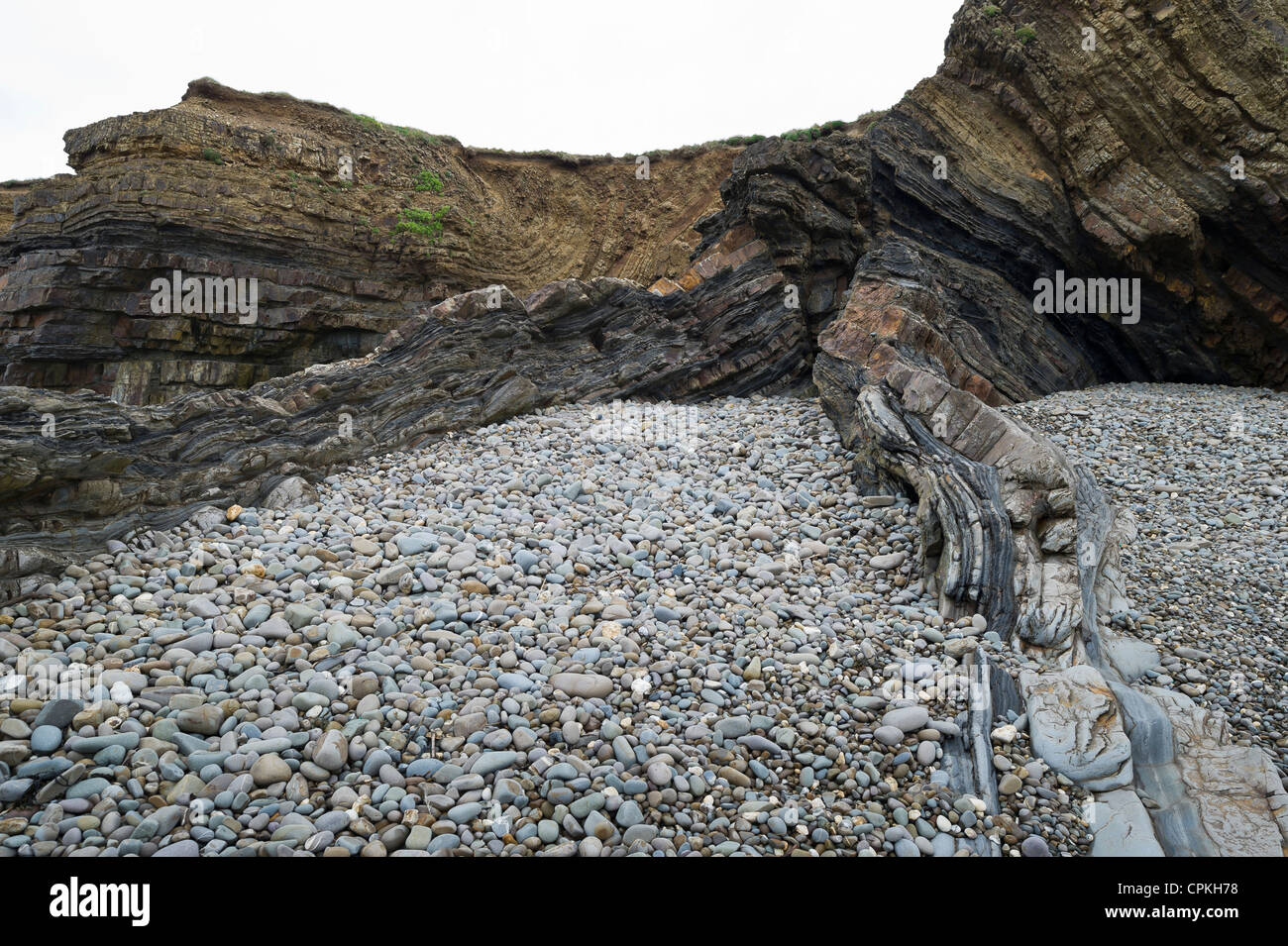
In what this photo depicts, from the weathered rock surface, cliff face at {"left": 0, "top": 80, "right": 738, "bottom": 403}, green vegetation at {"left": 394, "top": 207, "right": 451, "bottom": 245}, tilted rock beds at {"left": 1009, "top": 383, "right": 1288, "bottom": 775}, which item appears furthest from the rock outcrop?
green vegetation at {"left": 394, "top": 207, "right": 451, "bottom": 245}

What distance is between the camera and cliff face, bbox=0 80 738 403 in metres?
15.4

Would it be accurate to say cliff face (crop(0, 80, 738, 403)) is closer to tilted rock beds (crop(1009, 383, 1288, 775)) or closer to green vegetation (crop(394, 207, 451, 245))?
green vegetation (crop(394, 207, 451, 245))

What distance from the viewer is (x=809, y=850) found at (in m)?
3.32

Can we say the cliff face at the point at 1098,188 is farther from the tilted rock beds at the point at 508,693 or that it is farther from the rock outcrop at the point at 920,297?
the tilted rock beds at the point at 508,693

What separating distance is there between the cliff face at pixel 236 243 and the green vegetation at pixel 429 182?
1.7 inches

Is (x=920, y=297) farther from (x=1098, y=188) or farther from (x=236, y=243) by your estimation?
(x=236, y=243)

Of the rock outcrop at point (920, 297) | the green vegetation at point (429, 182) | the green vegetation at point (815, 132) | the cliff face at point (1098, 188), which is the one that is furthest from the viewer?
the green vegetation at point (429, 182)

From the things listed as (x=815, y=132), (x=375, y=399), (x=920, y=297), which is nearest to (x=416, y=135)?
(x=815, y=132)

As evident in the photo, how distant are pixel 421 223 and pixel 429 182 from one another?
1.88 m

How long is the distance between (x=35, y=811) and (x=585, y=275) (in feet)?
70.1

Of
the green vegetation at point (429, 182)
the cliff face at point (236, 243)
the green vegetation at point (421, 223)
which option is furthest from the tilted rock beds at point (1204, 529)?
the green vegetation at point (429, 182)

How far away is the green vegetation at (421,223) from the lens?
1886 centimetres

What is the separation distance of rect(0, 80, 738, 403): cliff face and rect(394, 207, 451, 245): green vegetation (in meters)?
0.04

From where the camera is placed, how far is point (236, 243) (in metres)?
16.4
